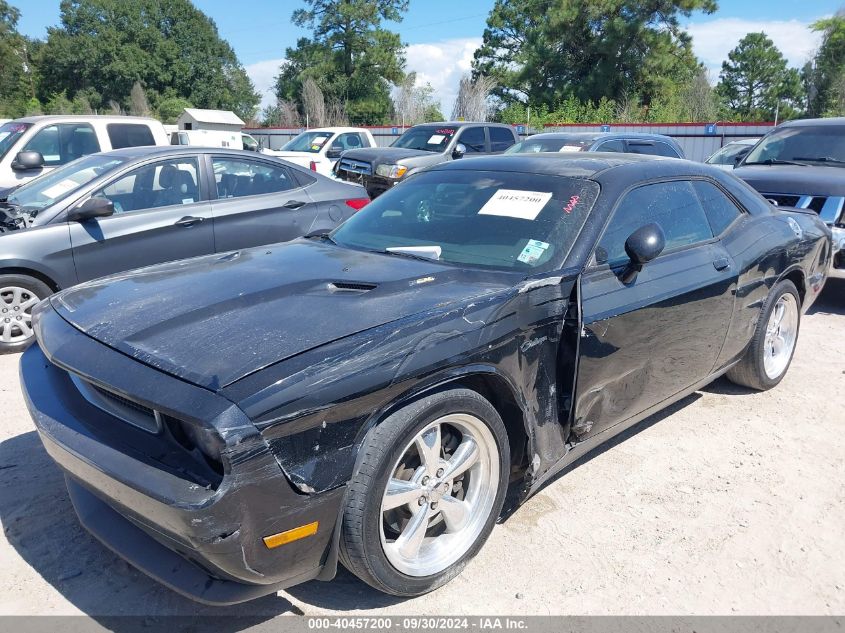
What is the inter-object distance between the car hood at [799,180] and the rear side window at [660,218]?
12.2ft

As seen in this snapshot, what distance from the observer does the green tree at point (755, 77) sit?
71125 millimetres

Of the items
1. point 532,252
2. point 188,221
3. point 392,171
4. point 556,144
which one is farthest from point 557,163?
point 392,171

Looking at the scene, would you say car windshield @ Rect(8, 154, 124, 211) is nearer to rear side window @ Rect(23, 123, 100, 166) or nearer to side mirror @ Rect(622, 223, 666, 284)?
rear side window @ Rect(23, 123, 100, 166)

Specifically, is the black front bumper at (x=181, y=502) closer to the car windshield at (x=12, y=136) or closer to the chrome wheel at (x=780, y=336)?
the chrome wheel at (x=780, y=336)

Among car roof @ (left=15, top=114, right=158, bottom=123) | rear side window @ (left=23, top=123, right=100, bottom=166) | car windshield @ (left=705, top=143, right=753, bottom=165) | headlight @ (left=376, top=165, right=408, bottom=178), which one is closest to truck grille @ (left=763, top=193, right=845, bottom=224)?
car windshield @ (left=705, top=143, right=753, bottom=165)

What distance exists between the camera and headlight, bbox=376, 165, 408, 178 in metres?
12.0

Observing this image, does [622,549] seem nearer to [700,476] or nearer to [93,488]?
[700,476]

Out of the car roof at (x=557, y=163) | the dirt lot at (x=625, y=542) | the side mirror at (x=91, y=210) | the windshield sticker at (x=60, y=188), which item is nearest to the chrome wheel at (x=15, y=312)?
the side mirror at (x=91, y=210)

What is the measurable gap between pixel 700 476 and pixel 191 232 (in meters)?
4.39

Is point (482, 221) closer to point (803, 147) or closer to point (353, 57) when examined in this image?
point (803, 147)

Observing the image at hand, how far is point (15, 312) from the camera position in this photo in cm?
545

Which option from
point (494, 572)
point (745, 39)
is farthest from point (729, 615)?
point (745, 39)

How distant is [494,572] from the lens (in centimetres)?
282

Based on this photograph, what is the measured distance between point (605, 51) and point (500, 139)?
1174 inches
